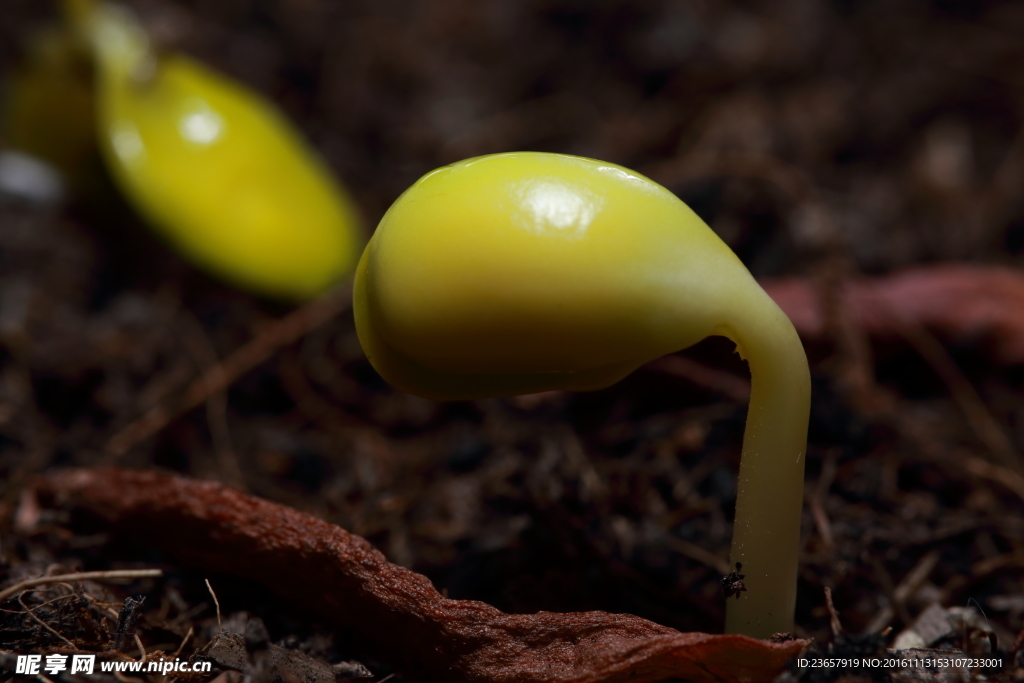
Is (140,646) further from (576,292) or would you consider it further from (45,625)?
(576,292)

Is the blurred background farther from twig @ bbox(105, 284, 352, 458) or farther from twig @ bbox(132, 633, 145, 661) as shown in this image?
twig @ bbox(132, 633, 145, 661)

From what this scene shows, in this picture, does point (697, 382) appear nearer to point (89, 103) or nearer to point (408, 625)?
point (408, 625)

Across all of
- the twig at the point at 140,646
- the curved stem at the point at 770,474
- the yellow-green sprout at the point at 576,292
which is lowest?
the twig at the point at 140,646

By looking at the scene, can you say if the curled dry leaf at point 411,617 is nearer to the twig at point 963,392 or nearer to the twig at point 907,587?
the twig at point 907,587

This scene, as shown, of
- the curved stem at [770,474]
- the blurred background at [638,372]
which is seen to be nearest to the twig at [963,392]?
the blurred background at [638,372]

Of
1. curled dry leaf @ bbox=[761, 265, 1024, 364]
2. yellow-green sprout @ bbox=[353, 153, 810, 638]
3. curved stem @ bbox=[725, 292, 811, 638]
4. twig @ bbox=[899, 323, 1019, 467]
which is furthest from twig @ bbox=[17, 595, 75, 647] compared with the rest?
twig @ bbox=[899, 323, 1019, 467]

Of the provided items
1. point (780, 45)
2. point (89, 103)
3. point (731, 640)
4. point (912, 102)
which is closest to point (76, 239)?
point (89, 103)
